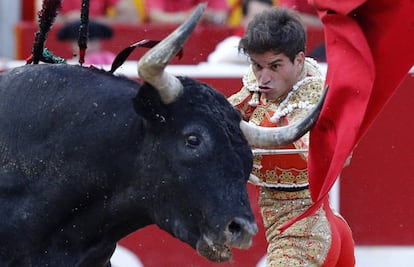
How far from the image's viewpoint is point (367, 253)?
766 cm

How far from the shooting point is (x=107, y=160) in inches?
179

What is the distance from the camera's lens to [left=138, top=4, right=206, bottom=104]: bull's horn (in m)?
4.21

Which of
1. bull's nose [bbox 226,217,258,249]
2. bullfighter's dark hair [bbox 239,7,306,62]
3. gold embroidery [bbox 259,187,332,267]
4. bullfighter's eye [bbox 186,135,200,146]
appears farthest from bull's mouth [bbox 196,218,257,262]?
bullfighter's dark hair [bbox 239,7,306,62]

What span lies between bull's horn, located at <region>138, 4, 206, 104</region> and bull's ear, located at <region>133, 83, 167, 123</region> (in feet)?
0.07

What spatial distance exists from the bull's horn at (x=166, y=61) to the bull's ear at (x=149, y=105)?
2cm

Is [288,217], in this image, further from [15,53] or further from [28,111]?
[15,53]

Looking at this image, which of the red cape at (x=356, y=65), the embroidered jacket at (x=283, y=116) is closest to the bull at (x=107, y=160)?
the red cape at (x=356, y=65)

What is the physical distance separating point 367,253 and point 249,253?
27.4 inches

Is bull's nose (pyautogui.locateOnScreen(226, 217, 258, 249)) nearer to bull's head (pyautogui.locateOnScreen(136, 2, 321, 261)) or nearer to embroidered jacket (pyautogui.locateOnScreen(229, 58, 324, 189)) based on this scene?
bull's head (pyautogui.locateOnScreen(136, 2, 321, 261))

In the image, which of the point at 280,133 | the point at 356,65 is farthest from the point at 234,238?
the point at 356,65

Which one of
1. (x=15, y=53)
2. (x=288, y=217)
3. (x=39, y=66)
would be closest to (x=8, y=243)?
(x=39, y=66)

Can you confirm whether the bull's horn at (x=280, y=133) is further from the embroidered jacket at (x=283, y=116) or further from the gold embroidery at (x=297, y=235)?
the gold embroidery at (x=297, y=235)

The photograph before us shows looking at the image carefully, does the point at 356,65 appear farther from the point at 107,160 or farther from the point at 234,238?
the point at 107,160

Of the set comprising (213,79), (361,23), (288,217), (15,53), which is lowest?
(15,53)
